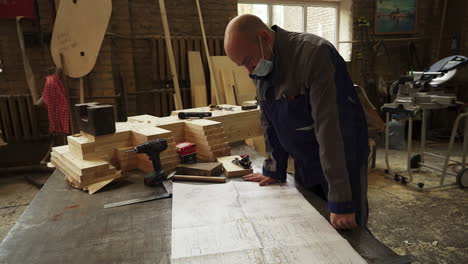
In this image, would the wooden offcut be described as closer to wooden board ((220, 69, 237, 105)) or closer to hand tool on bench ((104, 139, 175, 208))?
hand tool on bench ((104, 139, 175, 208))

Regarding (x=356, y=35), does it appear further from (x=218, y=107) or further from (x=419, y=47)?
(x=218, y=107)

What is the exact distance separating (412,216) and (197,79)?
3.99 metres

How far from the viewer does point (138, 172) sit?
192 cm

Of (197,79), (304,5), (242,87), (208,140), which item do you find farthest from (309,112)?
(304,5)

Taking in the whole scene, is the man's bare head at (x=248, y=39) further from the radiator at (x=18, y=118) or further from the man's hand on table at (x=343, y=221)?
the radiator at (x=18, y=118)

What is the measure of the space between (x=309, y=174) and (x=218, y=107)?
64.0 inches

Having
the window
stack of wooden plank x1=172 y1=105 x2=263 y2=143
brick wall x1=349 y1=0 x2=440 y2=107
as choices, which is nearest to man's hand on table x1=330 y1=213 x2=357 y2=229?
stack of wooden plank x1=172 y1=105 x2=263 y2=143

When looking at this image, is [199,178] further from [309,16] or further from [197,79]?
[309,16]

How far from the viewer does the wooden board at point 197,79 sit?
562 cm

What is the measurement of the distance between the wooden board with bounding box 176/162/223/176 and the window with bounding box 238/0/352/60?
5.31 m

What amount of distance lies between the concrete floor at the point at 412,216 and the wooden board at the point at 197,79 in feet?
9.18

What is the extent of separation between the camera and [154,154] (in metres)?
1.73

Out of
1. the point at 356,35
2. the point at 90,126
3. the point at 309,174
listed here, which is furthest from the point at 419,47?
the point at 90,126

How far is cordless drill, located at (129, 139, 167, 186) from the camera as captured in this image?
5.52 feet
